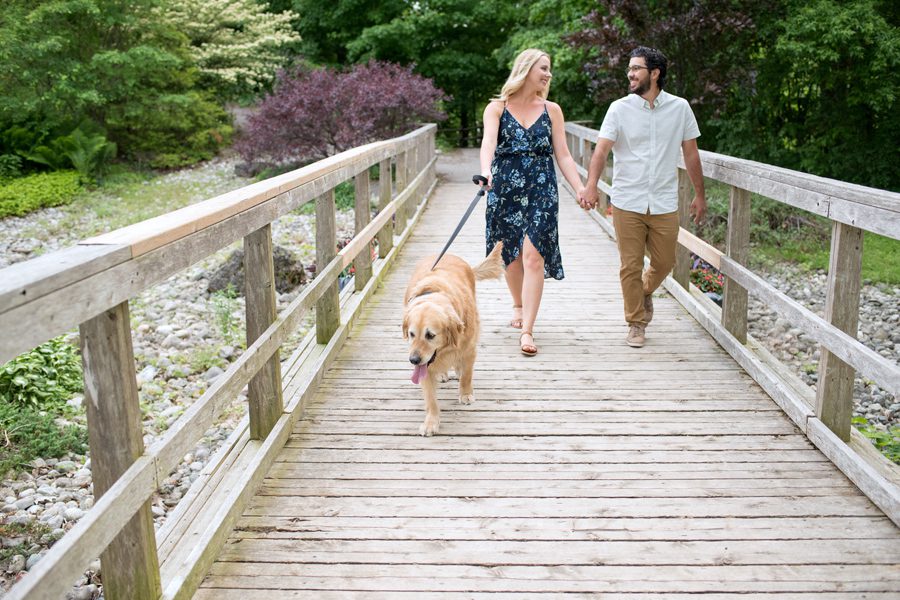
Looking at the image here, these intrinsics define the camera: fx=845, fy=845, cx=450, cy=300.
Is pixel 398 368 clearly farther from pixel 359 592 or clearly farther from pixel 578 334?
pixel 359 592

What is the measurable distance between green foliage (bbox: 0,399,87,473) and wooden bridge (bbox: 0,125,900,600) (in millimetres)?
1932

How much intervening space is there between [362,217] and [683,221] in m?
2.46

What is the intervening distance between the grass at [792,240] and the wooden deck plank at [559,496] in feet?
22.8

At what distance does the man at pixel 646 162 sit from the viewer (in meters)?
5.04

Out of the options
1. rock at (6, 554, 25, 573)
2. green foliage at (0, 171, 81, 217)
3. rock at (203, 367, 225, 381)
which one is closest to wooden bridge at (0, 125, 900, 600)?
rock at (6, 554, 25, 573)

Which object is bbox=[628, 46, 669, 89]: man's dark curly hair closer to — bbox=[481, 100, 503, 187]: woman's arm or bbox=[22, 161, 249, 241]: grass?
bbox=[481, 100, 503, 187]: woman's arm

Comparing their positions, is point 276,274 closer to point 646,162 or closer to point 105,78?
point 646,162

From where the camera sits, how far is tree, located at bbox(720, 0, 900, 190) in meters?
12.7

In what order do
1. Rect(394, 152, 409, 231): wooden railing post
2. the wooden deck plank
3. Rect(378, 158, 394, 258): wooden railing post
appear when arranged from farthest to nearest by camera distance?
Rect(394, 152, 409, 231): wooden railing post
Rect(378, 158, 394, 258): wooden railing post
the wooden deck plank

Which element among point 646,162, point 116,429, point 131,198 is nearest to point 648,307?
point 646,162

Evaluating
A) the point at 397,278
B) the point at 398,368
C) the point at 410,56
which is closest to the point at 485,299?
the point at 397,278

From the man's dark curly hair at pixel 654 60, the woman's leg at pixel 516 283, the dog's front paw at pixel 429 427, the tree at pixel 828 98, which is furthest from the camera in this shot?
the tree at pixel 828 98

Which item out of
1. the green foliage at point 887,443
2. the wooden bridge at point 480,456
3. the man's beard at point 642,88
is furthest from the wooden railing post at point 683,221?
the green foliage at point 887,443

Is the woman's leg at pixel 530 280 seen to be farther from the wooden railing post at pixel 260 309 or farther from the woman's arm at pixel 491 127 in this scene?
the wooden railing post at pixel 260 309
